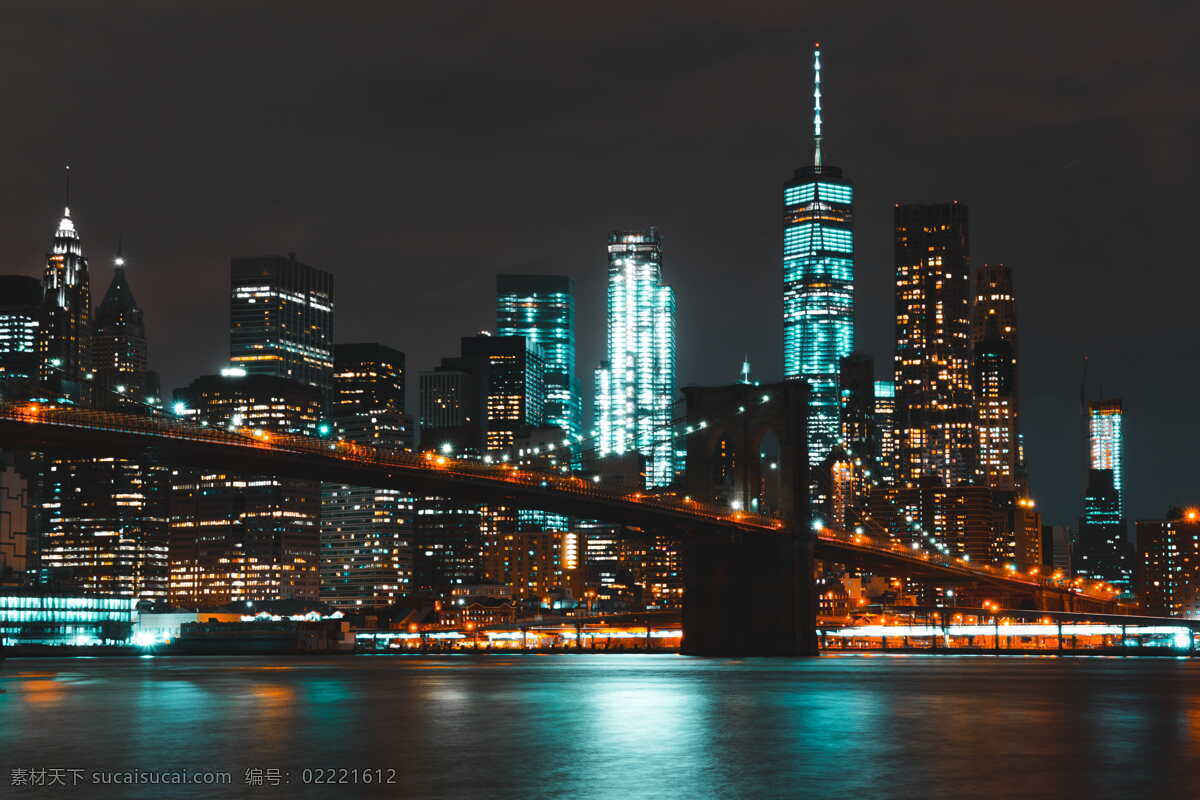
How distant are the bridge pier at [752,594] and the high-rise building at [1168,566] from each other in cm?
8251

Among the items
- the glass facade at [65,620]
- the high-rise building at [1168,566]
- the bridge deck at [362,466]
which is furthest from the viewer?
the high-rise building at [1168,566]

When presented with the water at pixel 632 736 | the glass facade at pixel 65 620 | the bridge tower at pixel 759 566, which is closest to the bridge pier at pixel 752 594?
the bridge tower at pixel 759 566

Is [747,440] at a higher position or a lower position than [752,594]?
higher

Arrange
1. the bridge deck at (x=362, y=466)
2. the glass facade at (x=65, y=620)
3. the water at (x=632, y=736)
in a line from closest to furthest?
1. the water at (x=632, y=736)
2. the bridge deck at (x=362, y=466)
3. the glass facade at (x=65, y=620)

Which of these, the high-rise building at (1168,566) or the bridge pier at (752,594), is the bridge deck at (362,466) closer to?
the bridge pier at (752,594)

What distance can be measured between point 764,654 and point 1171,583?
10700 cm

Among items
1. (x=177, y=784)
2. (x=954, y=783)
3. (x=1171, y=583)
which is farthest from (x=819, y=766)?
(x=1171, y=583)

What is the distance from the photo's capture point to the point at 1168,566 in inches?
7446

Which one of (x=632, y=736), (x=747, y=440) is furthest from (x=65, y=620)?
(x=632, y=736)

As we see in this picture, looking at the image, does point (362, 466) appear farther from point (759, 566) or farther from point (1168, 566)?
point (1168, 566)

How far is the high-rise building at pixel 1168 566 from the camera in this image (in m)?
170

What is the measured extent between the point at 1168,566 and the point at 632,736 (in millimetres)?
165724

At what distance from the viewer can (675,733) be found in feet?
123

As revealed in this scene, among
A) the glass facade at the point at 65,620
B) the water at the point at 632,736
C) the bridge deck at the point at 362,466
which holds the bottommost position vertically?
the glass facade at the point at 65,620
